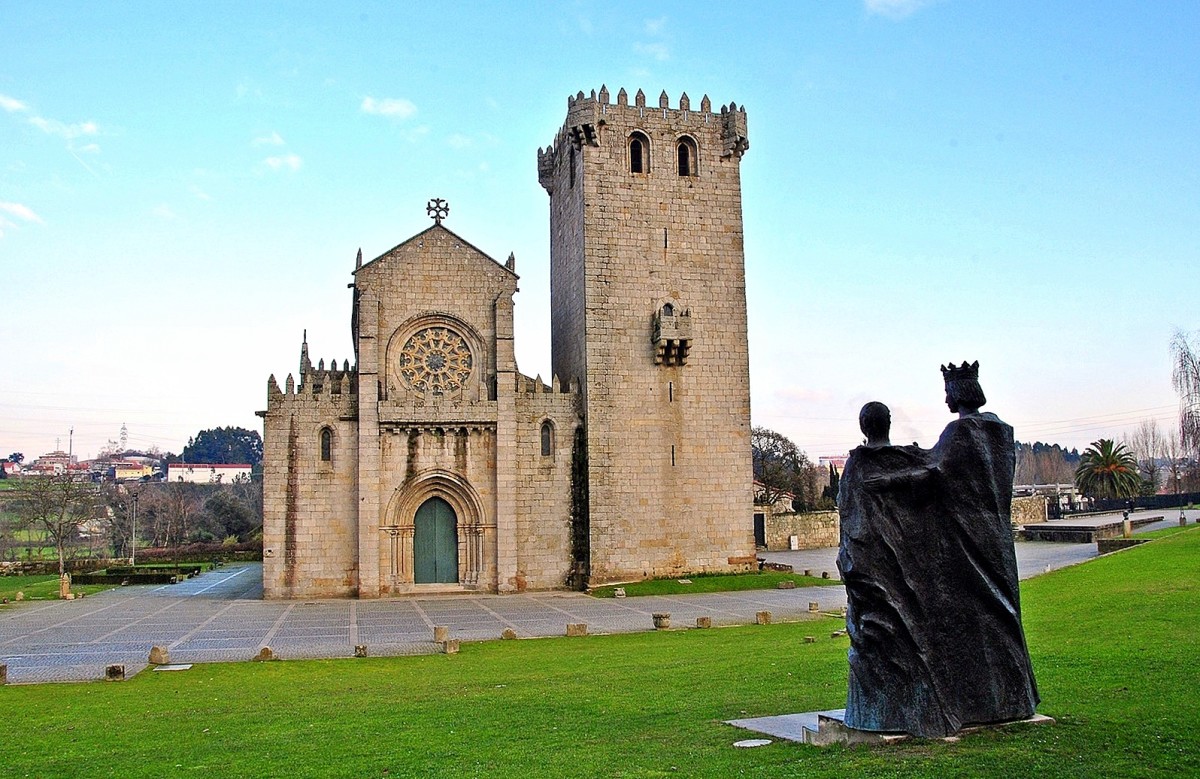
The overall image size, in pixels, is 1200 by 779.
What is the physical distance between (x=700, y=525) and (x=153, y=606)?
19.9 metres

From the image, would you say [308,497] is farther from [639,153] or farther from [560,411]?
[639,153]

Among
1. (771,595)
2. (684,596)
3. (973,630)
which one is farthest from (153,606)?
(973,630)

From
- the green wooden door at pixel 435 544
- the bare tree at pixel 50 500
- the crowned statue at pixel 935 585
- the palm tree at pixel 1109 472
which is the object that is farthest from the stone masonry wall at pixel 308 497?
the palm tree at pixel 1109 472

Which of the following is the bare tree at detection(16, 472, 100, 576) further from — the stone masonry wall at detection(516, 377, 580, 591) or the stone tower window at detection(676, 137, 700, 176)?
the stone tower window at detection(676, 137, 700, 176)

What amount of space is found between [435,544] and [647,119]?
18.8 m

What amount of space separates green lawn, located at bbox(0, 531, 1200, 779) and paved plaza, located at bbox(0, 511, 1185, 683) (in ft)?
9.26

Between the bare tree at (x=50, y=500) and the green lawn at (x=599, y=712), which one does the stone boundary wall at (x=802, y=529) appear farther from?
the green lawn at (x=599, y=712)

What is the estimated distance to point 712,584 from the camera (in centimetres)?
3641

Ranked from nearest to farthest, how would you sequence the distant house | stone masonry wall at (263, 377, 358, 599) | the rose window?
stone masonry wall at (263, 377, 358, 599) < the rose window < the distant house

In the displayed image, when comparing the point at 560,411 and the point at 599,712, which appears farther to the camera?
the point at 560,411

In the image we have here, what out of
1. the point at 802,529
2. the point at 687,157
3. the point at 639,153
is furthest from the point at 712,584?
the point at 802,529

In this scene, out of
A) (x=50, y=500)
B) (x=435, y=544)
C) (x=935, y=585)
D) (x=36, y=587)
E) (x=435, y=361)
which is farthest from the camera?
(x=50, y=500)

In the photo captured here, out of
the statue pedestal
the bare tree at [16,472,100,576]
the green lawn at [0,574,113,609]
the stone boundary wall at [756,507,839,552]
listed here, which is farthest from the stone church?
the stone boundary wall at [756,507,839,552]

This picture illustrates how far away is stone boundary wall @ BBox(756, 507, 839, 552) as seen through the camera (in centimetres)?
6725
